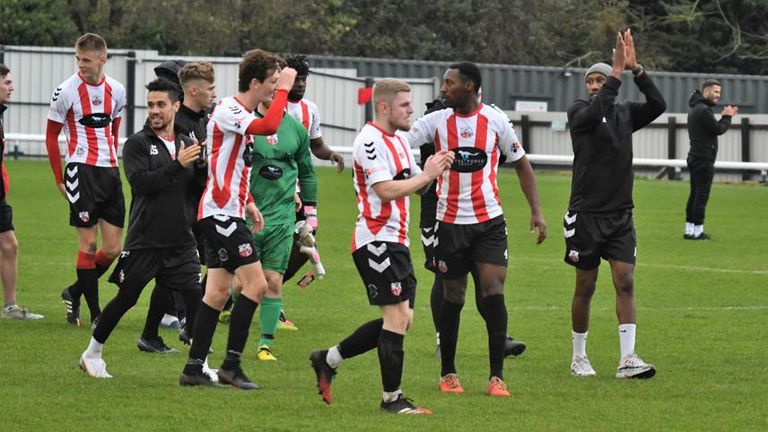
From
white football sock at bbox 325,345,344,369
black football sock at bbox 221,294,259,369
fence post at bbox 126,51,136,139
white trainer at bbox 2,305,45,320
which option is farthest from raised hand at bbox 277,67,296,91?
fence post at bbox 126,51,136,139

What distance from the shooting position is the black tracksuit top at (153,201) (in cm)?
1004

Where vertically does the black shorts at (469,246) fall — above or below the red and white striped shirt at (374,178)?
below

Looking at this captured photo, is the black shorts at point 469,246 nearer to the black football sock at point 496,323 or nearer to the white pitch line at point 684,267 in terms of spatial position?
the black football sock at point 496,323

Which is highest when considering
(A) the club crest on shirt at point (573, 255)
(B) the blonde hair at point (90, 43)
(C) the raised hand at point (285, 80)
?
(B) the blonde hair at point (90, 43)

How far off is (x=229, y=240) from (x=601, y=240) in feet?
8.89

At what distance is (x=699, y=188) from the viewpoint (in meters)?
21.5

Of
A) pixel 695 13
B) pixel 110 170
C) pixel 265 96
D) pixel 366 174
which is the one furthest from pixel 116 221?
pixel 695 13

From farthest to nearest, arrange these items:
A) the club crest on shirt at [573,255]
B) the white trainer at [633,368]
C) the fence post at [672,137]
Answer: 1. the fence post at [672,137]
2. the club crest on shirt at [573,255]
3. the white trainer at [633,368]

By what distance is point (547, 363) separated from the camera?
1108 cm

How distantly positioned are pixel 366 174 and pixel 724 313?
6286 mm

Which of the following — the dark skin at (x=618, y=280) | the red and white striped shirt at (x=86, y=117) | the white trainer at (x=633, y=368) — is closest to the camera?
the dark skin at (x=618, y=280)

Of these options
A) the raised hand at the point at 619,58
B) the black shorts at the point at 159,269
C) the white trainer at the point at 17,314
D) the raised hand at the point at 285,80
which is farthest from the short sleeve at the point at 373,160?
the white trainer at the point at 17,314

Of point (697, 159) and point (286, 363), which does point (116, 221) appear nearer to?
point (286, 363)

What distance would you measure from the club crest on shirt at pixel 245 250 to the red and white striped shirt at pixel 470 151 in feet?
4.19
